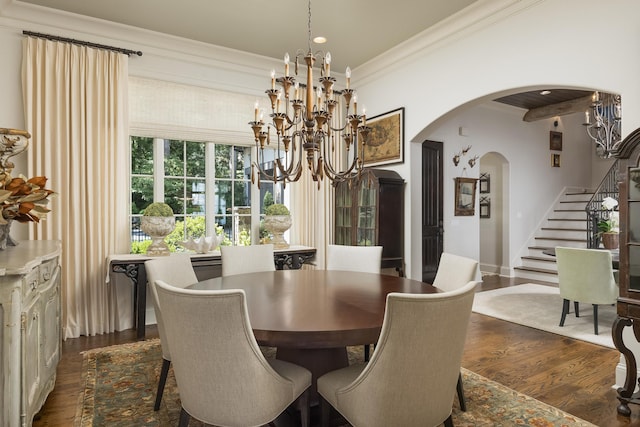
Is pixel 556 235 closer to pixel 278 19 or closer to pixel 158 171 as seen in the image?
pixel 278 19

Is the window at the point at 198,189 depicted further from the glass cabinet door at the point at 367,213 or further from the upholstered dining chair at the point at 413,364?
the upholstered dining chair at the point at 413,364

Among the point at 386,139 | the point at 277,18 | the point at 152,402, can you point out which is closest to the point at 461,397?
the point at 152,402

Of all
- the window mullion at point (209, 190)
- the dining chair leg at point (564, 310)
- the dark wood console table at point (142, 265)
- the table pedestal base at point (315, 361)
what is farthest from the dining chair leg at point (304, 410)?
the dining chair leg at point (564, 310)

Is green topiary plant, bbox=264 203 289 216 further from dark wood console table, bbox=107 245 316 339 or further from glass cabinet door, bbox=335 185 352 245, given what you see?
glass cabinet door, bbox=335 185 352 245

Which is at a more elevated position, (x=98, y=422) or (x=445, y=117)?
(x=445, y=117)

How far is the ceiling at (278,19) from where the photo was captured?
343 cm

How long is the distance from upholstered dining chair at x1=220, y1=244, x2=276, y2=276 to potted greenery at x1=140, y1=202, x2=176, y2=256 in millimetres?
→ 951

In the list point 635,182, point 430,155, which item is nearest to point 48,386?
point 635,182

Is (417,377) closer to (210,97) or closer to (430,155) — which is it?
(210,97)

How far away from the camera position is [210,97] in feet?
14.7

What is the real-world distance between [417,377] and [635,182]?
1941 mm

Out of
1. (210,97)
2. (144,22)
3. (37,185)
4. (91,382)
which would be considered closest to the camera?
(37,185)

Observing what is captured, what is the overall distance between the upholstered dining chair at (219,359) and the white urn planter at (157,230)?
2.48 metres

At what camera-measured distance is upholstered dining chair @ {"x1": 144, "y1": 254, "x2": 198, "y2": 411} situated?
2234 millimetres
